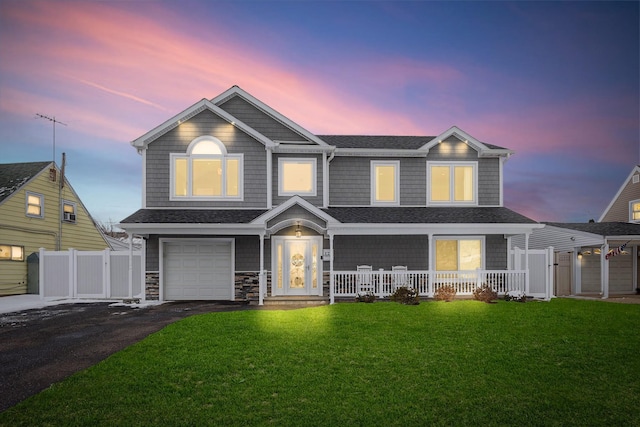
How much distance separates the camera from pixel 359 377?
602 cm

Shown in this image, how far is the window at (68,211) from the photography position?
2258cm

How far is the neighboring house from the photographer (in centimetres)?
1870

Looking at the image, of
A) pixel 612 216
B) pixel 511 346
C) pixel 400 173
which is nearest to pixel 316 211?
pixel 400 173

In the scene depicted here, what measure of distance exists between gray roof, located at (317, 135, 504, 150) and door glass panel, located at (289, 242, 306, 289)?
4.83m

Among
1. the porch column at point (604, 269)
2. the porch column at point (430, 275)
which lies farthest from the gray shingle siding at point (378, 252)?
the porch column at point (604, 269)

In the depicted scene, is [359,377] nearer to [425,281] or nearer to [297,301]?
[297,301]

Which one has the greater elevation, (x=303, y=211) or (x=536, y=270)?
(x=303, y=211)

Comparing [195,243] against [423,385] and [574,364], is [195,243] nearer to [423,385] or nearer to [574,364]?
[423,385]

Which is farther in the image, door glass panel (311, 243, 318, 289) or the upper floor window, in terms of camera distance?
the upper floor window

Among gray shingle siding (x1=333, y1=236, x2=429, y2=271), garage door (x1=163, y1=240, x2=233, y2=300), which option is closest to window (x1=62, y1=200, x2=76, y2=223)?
garage door (x1=163, y1=240, x2=233, y2=300)

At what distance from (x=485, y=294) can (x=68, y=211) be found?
23.2 metres

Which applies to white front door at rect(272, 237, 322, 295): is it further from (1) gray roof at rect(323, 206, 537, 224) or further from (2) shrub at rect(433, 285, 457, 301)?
(2) shrub at rect(433, 285, 457, 301)

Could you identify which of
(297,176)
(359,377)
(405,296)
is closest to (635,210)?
(405,296)

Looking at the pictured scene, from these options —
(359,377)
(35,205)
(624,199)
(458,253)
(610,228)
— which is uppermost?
(624,199)
